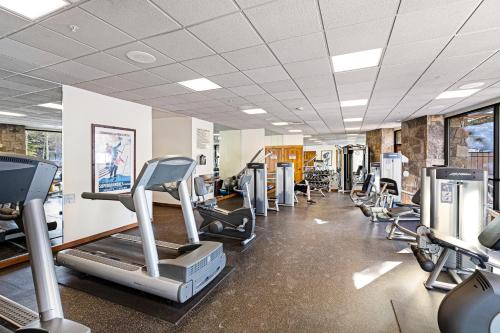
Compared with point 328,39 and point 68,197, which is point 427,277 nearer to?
point 328,39

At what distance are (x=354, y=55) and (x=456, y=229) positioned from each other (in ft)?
7.68

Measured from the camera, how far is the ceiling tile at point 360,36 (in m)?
2.07

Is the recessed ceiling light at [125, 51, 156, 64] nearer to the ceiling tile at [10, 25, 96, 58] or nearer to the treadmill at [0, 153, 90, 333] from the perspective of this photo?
the ceiling tile at [10, 25, 96, 58]

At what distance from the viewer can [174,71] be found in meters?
3.18

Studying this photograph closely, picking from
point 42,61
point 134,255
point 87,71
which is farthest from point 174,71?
point 134,255

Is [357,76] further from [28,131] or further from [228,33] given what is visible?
[28,131]

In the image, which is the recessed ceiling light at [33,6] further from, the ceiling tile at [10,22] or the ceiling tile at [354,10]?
the ceiling tile at [354,10]

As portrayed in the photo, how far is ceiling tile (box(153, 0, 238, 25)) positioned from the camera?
1777mm

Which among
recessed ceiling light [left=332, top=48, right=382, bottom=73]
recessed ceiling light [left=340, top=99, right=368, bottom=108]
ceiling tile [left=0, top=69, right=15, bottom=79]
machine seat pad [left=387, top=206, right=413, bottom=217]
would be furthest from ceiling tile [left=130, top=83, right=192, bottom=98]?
machine seat pad [left=387, top=206, right=413, bottom=217]

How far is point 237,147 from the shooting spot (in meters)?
9.74

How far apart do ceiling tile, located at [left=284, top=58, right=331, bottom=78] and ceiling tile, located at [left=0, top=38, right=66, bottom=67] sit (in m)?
2.74

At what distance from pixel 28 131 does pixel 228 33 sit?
25.8 ft

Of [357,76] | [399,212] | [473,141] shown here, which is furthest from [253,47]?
[473,141]

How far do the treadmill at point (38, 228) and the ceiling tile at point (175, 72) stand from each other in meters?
2.23
